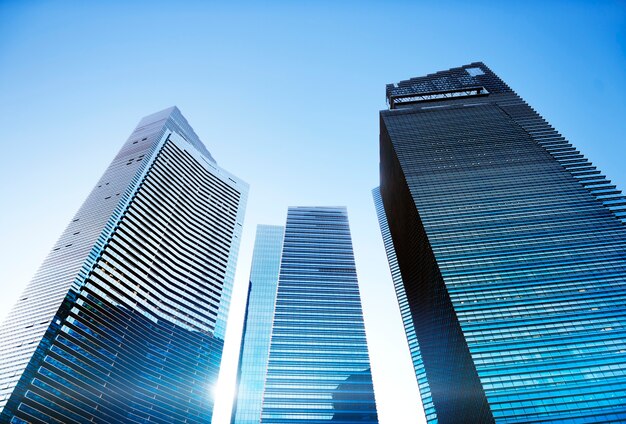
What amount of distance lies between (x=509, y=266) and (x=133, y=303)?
316ft

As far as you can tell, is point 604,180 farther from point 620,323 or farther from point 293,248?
point 293,248

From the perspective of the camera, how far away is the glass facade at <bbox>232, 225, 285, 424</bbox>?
4786 inches

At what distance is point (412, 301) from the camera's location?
127750 mm

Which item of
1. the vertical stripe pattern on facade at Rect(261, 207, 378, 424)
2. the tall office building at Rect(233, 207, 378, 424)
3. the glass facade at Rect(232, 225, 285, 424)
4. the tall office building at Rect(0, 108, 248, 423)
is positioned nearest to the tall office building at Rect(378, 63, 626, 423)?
the vertical stripe pattern on facade at Rect(261, 207, 378, 424)

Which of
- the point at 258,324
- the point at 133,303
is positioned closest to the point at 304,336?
the point at 258,324

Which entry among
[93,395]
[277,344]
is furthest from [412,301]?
[93,395]

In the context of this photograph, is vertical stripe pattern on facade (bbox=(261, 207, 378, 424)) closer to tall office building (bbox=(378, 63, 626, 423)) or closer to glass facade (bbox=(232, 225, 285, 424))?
glass facade (bbox=(232, 225, 285, 424))

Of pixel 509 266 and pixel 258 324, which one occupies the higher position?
pixel 258 324

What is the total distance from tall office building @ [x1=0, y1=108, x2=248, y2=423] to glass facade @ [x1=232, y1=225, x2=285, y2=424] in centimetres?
1805

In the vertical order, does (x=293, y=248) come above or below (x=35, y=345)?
above

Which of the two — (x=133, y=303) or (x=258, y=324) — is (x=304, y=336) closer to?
(x=258, y=324)

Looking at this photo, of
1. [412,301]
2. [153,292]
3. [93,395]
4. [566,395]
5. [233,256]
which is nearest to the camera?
[566,395]

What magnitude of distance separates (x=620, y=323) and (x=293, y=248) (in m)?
123

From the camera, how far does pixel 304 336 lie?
134m
